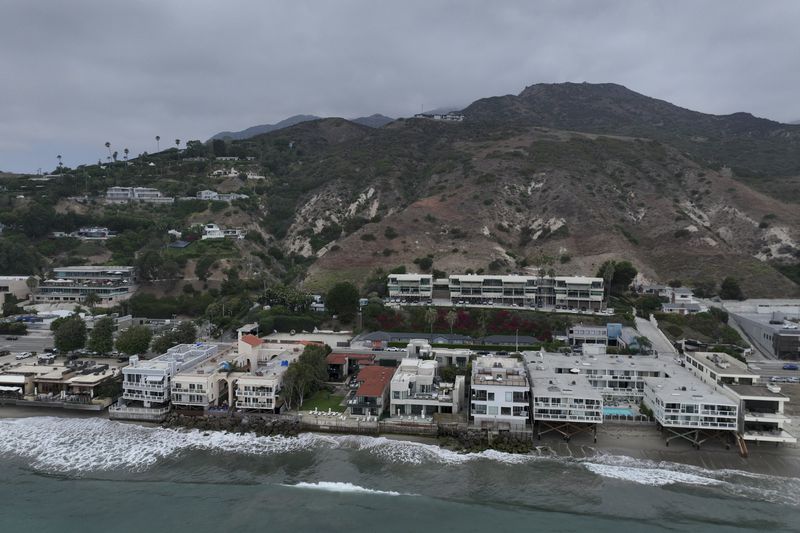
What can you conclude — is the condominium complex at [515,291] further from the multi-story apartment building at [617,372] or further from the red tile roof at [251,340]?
the red tile roof at [251,340]

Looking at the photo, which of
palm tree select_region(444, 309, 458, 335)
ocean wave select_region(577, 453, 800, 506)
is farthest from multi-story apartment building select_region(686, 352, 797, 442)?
palm tree select_region(444, 309, 458, 335)

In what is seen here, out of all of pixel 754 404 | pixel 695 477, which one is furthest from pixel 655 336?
pixel 695 477

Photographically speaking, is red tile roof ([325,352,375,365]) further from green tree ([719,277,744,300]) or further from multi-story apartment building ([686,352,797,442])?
green tree ([719,277,744,300])

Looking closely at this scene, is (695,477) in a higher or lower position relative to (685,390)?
lower

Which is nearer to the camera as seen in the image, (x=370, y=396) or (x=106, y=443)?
(x=106, y=443)

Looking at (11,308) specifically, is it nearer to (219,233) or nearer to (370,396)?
(219,233)

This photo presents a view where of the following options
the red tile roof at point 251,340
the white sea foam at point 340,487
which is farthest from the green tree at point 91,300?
the white sea foam at point 340,487

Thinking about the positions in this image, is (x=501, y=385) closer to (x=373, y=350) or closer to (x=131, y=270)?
(x=373, y=350)

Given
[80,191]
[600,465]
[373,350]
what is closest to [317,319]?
[373,350]
